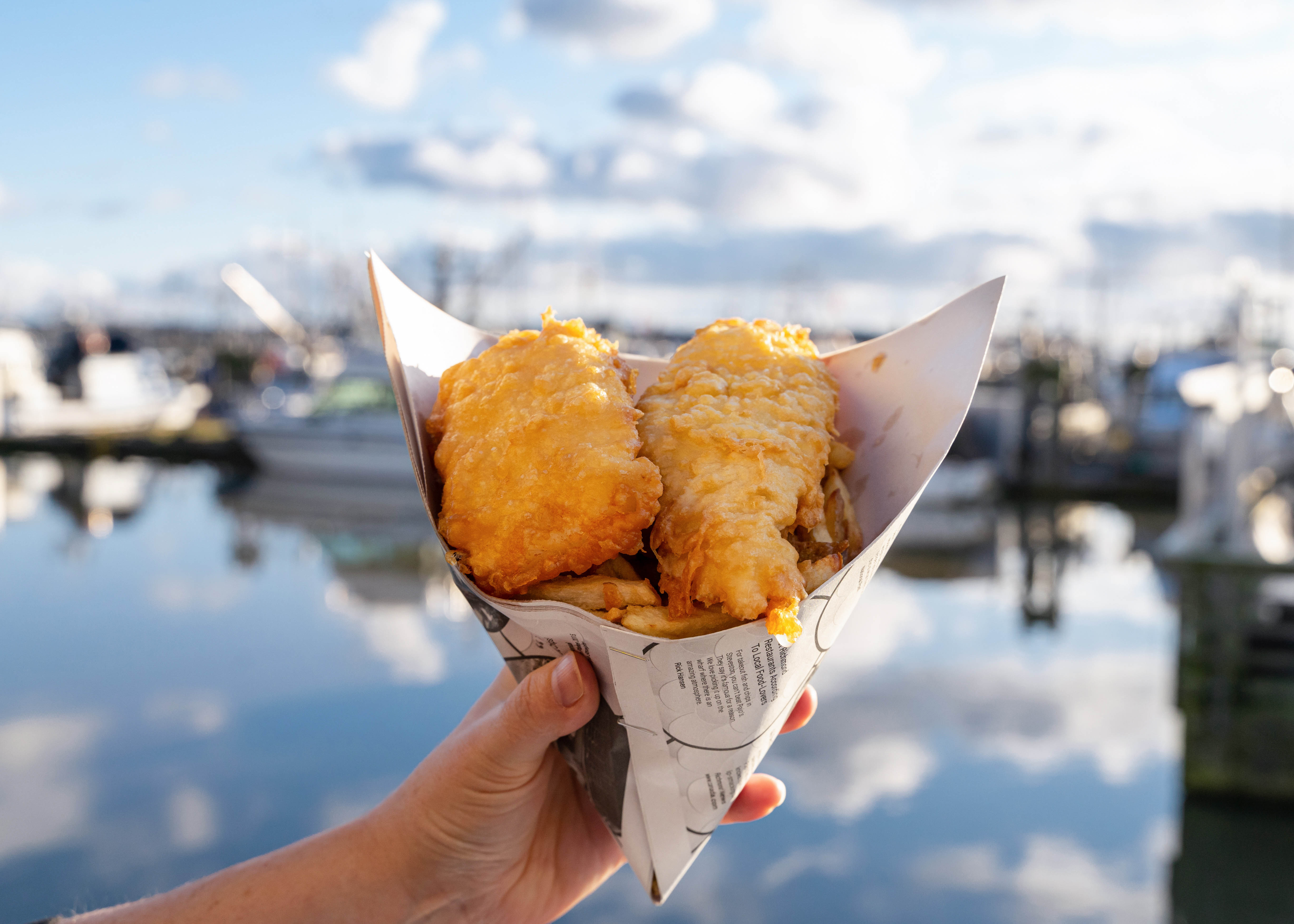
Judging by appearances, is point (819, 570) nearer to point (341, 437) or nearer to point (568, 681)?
point (568, 681)

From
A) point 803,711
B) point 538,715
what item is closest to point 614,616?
point 538,715

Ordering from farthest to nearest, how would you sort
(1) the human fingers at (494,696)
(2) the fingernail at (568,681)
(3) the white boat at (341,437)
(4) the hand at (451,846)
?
1. (3) the white boat at (341,437)
2. (1) the human fingers at (494,696)
3. (4) the hand at (451,846)
4. (2) the fingernail at (568,681)

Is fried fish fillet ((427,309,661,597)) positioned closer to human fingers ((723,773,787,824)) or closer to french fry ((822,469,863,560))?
french fry ((822,469,863,560))

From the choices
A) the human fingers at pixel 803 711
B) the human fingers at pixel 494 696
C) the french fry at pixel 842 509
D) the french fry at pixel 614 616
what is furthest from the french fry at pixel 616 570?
the human fingers at pixel 803 711

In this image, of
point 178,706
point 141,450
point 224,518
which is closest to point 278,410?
point 141,450

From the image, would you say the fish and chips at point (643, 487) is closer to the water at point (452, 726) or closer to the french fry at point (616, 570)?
the french fry at point (616, 570)

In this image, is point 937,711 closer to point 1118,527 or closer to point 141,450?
point 1118,527

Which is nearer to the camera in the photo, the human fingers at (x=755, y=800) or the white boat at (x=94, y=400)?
the human fingers at (x=755, y=800)
